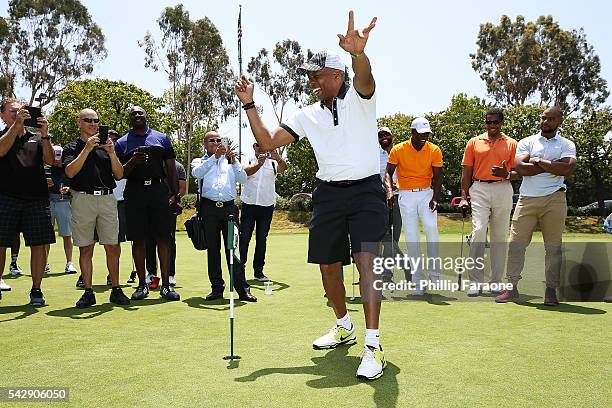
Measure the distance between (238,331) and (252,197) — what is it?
419 centimetres

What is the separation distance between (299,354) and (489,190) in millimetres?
4066

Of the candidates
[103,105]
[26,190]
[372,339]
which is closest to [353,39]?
[372,339]

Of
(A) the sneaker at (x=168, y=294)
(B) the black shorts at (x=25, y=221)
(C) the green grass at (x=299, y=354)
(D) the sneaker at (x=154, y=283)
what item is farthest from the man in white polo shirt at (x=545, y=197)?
(B) the black shorts at (x=25, y=221)

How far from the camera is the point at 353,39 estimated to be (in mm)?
4199

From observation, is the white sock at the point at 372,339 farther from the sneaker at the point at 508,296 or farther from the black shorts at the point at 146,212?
the black shorts at the point at 146,212

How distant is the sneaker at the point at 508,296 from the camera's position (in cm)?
718

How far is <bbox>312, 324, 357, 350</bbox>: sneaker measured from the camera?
4984 mm

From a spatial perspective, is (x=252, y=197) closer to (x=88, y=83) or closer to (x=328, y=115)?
(x=328, y=115)

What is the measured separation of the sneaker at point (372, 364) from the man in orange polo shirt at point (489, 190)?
12.1 ft

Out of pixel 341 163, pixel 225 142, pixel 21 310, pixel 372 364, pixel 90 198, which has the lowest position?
pixel 21 310

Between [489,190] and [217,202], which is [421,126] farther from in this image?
[217,202]

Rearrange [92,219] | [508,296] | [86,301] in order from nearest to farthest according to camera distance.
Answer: [86,301] → [92,219] → [508,296]

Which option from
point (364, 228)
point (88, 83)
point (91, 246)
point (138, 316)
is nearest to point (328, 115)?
point (364, 228)

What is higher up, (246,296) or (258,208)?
(258,208)
